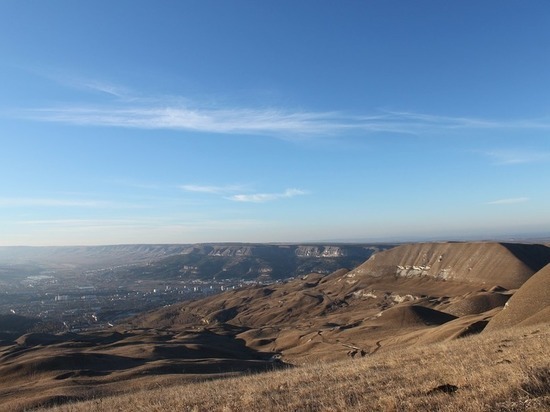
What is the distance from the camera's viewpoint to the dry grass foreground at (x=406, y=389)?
8.78 m

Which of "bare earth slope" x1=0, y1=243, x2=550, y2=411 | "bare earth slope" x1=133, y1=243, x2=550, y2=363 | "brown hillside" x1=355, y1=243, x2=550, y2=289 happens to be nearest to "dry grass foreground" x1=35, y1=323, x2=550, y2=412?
"bare earth slope" x1=0, y1=243, x2=550, y2=411

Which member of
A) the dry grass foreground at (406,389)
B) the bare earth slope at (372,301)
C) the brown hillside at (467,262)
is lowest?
the bare earth slope at (372,301)

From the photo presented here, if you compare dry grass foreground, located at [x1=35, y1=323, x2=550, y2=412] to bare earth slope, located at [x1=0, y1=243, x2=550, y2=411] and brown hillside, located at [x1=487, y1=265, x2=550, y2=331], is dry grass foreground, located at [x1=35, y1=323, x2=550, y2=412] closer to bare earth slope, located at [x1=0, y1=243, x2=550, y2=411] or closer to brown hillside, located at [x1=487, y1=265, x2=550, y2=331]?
bare earth slope, located at [x1=0, y1=243, x2=550, y2=411]

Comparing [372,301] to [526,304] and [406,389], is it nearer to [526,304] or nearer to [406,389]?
[526,304]

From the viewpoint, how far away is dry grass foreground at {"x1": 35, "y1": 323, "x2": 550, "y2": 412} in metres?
8.78

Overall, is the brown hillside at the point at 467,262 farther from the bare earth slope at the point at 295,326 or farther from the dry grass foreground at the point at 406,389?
the dry grass foreground at the point at 406,389

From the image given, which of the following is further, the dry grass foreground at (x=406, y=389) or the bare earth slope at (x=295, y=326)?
the bare earth slope at (x=295, y=326)

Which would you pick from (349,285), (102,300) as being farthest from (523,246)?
(102,300)

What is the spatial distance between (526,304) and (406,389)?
36141 mm

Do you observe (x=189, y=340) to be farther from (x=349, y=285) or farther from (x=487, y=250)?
(x=487, y=250)

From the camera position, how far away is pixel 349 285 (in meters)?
130

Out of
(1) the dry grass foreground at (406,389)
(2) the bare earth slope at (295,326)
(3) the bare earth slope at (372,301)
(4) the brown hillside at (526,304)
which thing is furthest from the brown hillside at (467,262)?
(1) the dry grass foreground at (406,389)

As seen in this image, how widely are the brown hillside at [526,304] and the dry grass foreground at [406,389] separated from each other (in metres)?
21.7

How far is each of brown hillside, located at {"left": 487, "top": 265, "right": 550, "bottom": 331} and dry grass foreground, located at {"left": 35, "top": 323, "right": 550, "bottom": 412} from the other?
2169 centimetres
